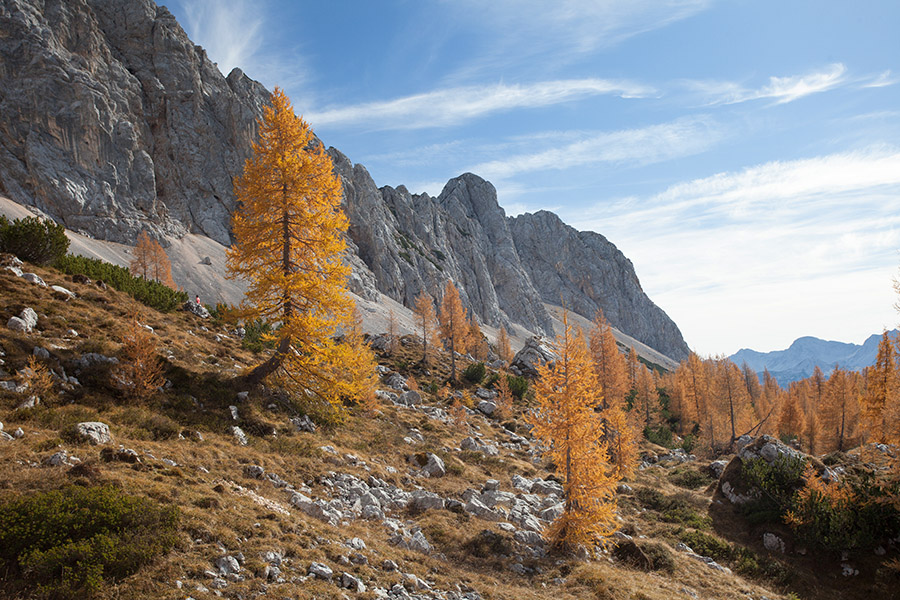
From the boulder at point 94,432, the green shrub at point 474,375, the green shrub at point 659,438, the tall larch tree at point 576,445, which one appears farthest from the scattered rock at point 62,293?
the green shrub at point 659,438

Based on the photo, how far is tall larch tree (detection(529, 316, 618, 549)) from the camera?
1497 cm

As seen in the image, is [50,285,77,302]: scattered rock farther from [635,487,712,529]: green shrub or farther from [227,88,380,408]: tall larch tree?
[635,487,712,529]: green shrub

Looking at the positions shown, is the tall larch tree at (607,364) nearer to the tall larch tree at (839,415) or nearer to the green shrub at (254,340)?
the green shrub at (254,340)

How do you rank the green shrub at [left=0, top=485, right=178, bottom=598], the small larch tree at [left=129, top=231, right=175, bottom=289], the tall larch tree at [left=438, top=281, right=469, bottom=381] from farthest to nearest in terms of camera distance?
1. the small larch tree at [left=129, top=231, right=175, bottom=289]
2. the tall larch tree at [left=438, top=281, right=469, bottom=381]
3. the green shrub at [left=0, top=485, right=178, bottom=598]

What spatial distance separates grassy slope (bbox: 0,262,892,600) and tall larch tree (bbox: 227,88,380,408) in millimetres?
2786

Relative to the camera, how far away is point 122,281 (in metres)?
24.4

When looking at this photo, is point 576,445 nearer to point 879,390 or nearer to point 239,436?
point 239,436

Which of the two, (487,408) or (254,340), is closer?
(254,340)

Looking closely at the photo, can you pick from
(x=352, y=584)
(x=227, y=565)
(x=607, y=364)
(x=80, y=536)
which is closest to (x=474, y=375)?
(x=607, y=364)

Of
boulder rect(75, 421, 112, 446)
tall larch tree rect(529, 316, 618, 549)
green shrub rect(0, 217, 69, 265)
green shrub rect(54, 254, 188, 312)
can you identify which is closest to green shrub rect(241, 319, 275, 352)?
green shrub rect(54, 254, 188, 312)

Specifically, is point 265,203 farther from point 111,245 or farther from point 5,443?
point 111,245

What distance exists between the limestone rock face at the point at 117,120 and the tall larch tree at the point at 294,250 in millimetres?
91417

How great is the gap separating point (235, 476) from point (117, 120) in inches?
4604

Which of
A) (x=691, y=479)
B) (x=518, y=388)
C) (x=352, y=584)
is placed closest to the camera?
(x=352, y=584)
